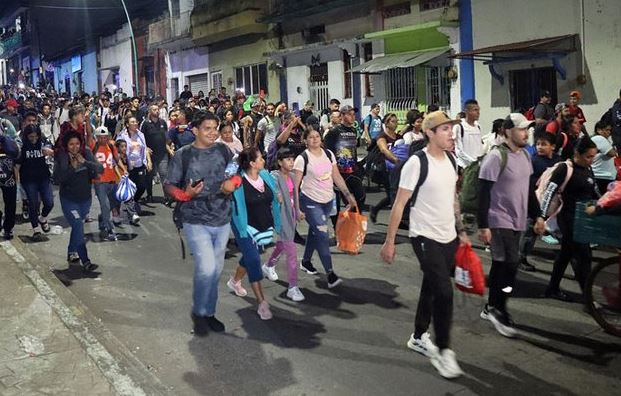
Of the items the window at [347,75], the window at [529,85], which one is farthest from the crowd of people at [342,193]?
the window at [347,75]

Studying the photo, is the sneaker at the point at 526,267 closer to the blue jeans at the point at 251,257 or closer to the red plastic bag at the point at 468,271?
the red plastic bag at the point at 468,271

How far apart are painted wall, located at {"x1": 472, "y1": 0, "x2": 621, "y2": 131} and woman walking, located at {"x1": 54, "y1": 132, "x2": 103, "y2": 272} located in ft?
36.1

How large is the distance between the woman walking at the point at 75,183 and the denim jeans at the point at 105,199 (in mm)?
1521

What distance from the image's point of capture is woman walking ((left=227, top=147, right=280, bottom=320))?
18.6ft

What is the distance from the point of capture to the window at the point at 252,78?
26.8 metres

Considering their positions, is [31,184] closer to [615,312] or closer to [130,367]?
[130,367]

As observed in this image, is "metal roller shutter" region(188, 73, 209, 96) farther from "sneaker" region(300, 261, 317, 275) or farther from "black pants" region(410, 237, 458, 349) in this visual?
"black pants" region(410, 237, 458, 349)

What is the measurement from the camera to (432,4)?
59.7ft

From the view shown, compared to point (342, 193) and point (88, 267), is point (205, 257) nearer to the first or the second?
point (342, 193)

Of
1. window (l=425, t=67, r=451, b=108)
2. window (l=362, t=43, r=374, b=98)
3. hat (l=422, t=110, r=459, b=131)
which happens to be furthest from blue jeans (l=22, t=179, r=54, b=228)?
window (l=362, t=43, r=374, b=98)

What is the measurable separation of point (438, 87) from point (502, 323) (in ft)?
46.9

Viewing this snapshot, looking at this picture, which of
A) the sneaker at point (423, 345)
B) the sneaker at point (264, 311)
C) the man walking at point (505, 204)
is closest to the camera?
the sneaker at point (423, 345)

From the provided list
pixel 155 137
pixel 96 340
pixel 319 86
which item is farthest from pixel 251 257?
pixel 319 86

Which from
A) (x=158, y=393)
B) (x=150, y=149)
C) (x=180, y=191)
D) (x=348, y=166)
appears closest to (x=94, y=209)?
(x=150, y=149)
